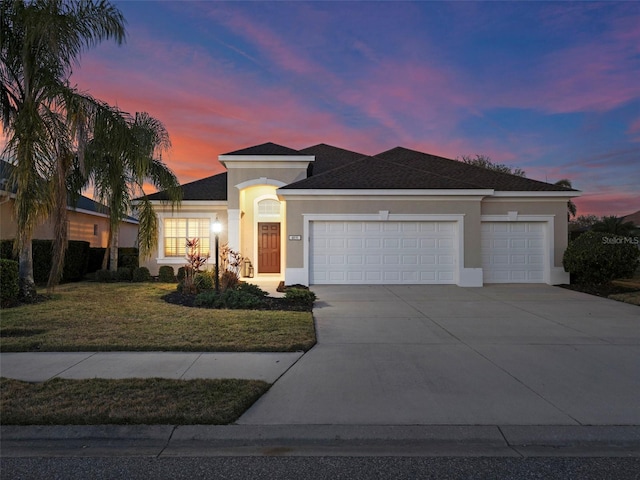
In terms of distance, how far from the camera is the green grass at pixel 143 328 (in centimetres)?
589

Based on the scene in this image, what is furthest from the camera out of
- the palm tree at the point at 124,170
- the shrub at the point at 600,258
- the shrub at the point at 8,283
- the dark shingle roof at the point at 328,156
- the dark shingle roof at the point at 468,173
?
the dark shingle roof at the point at 328,156

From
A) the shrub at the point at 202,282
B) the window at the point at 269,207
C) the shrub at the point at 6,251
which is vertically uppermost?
the window at the point at 269,207

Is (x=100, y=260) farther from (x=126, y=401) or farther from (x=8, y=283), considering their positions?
(x=126, y=401)

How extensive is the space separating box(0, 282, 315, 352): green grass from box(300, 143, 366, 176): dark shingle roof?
10.6 meters

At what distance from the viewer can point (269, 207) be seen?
55.0 feet

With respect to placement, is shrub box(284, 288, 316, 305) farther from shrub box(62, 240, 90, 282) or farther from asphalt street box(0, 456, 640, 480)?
shrub box(62, 240, 90, 282)

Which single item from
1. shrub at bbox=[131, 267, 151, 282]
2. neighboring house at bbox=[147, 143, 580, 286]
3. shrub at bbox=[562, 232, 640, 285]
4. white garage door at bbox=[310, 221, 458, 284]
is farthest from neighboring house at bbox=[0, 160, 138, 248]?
shrub at bbox=[562, 232, 640, 285]

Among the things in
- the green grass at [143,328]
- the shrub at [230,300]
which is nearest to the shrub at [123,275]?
the green grass at [143,328]

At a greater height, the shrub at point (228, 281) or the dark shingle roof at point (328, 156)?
the dark shingle roof at point (328, 156)

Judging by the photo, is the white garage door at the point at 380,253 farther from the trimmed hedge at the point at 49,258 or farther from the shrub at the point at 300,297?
the trimmed hedge at the point at 49,258

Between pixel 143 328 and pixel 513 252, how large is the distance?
42.5 feet

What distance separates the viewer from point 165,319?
25.6ft

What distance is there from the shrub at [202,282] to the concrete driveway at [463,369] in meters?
3.99

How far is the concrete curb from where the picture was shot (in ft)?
10.5
